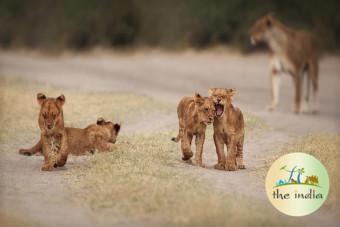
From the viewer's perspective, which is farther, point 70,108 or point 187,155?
point 70,108

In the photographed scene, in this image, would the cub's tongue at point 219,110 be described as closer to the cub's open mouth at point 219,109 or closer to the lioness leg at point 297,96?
the cub's open mouth at point 219,109

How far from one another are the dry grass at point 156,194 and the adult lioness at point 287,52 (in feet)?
19.7

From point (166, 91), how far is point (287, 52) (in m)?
2.83

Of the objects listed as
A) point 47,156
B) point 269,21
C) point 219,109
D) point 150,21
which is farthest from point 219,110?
point 150,21

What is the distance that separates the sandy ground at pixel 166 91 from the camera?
729 centimetres

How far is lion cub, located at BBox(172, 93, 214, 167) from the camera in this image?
8188 millimetres

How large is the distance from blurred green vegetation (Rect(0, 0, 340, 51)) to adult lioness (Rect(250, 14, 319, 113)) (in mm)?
5699

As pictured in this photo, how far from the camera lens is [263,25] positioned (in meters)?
15.1

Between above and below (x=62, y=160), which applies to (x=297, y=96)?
above

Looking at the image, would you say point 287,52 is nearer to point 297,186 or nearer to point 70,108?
point 70,108

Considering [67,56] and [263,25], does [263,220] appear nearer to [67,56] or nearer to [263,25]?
[263,25]

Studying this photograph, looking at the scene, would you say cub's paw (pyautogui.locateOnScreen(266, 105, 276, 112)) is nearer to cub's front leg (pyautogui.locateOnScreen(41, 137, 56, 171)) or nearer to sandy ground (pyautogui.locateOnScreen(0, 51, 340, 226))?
sandy ground (pyautogui.locateOnScreen(0, 51, 340, 226))

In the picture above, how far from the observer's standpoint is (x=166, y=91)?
16.7 metres

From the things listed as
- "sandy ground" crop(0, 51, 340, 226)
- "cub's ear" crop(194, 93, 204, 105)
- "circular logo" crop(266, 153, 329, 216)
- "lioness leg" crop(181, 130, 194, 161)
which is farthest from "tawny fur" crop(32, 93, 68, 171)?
"circular logo" crop(266, 153, 329, 216)
